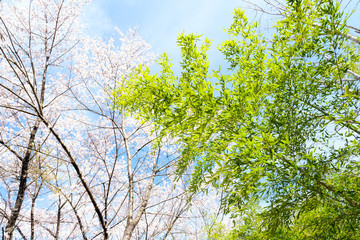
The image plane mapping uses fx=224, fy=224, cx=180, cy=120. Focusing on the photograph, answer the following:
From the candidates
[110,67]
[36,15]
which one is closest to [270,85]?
[110,67]

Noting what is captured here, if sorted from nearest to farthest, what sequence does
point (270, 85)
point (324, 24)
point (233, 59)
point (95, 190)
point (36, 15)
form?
point (324, 24), point (270, 85), point (233, 59), point (36, 15), point (95, 190)

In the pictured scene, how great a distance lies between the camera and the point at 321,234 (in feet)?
9.32

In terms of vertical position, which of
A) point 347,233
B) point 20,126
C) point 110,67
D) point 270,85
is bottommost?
point 347,233

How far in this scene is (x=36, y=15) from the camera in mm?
6273

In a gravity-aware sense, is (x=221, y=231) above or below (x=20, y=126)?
below

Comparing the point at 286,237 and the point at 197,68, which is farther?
the point at 286,237

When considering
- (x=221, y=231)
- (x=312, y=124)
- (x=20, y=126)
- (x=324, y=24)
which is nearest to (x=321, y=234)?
(x=312, y=124)

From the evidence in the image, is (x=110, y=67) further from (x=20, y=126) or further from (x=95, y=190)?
(x=95, y=190)

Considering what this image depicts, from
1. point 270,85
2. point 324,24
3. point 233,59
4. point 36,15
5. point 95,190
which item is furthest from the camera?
point 95,190

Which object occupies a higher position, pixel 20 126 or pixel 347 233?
pixel 20 126

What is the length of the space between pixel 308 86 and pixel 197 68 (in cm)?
135

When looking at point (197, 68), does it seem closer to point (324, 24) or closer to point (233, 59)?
point (233, 59)

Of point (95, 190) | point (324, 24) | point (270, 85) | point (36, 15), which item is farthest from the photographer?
point (95, 190)

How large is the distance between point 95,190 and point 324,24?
789 cm
